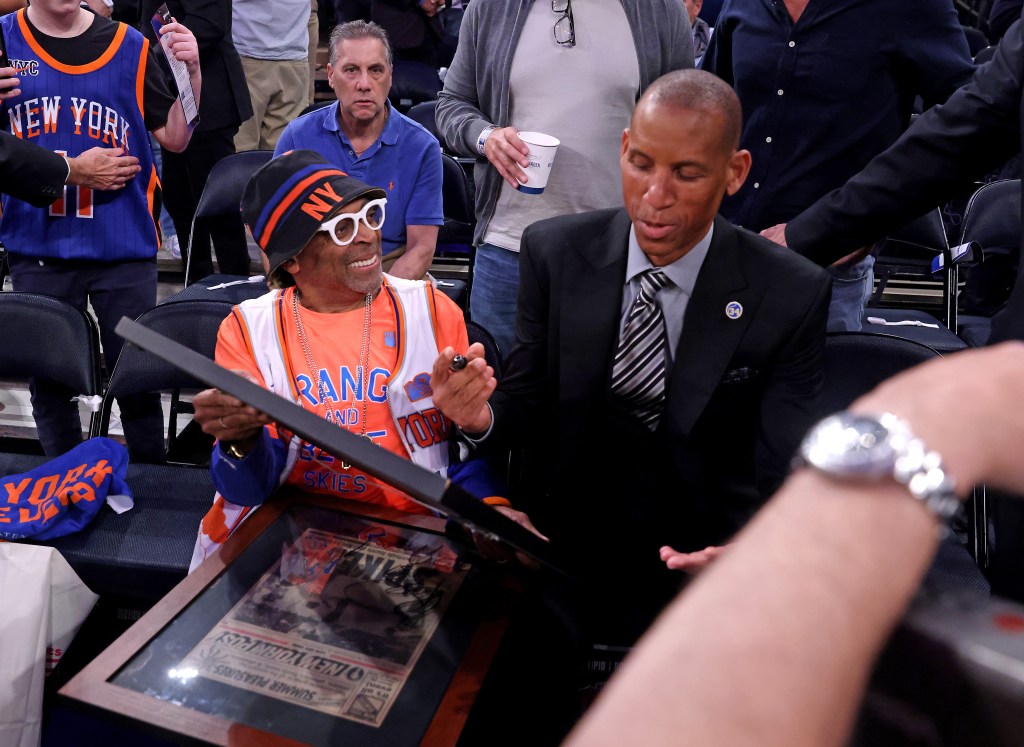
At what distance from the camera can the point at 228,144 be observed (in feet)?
15.7

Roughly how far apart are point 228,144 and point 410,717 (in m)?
4.18

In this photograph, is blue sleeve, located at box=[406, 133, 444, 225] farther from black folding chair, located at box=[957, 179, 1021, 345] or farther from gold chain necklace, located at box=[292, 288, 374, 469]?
black folding chair, located at box=[957, 179, 1021, 345]

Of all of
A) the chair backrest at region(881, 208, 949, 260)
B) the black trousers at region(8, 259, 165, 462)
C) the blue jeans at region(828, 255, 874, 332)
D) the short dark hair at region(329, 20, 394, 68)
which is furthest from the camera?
the chair backrest at region(881, 208, 949, 260)

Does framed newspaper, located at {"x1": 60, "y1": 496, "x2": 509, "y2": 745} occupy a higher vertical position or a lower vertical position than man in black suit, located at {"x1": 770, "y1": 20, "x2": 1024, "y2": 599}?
lower

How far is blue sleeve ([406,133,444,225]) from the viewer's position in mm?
3650

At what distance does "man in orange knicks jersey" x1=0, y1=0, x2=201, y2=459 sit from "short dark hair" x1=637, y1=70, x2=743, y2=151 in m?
1.95

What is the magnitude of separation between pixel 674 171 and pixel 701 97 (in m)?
0.16

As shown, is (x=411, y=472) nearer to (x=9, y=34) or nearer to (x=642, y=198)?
(x=642, y=198)

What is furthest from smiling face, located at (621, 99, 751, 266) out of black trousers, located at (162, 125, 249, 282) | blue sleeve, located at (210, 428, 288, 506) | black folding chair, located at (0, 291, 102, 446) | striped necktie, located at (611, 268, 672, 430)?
black trousers, located at (162, 125, 249, 282)

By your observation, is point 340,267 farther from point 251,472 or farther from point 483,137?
point 483,137

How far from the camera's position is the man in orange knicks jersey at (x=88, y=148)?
120 inches

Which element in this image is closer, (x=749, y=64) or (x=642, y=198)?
(x=642, y=198)

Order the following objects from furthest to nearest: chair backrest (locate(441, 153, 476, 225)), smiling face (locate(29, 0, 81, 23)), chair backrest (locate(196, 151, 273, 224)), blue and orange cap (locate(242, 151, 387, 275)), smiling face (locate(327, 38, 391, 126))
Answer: chair backrest (locate(441, 153, 476, 225)) → chair backrest (locate(196, 151, 273, 224)) → smiling face (locate(327, 38, 391, 126)) → smiling face (locate(29, 0, 81, 23)) → blue and orange cap (locate(242, 151, 387, 275))

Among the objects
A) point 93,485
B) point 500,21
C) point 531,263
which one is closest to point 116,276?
point 93,485
